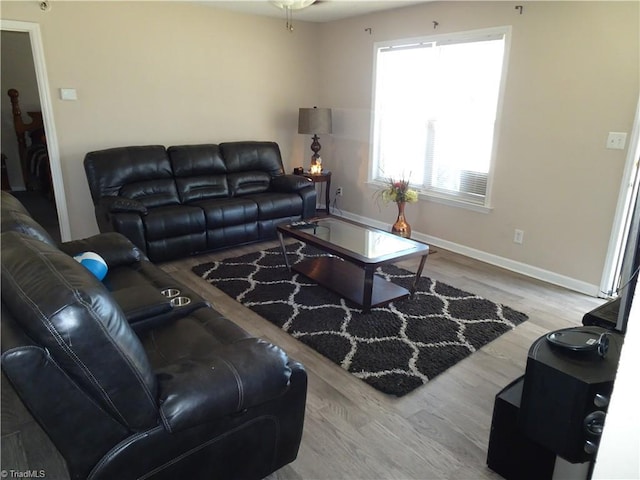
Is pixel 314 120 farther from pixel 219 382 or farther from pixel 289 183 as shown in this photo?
pixel 219 382

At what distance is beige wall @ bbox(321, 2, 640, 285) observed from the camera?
316 cm

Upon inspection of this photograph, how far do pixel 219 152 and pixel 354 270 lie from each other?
87.4 inches

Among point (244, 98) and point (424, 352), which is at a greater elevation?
point (244, 98)

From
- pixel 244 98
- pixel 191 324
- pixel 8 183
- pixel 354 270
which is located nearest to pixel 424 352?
pixel 354 270

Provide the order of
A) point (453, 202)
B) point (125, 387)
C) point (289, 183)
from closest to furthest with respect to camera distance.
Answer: point (125, 387), point (453, 202), point (289, 183)

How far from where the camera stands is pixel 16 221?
196 cm

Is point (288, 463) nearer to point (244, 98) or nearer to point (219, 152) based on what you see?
point (219, 152)

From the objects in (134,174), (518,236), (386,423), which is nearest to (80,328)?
(386,423)

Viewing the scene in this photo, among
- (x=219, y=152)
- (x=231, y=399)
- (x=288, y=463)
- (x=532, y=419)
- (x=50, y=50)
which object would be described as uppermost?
(x=50, y=50)

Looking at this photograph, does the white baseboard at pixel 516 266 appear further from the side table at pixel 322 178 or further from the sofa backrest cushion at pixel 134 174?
the sofa backrest cushion at pixel 134 174

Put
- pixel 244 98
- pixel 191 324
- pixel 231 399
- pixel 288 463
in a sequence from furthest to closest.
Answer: pixel 244 98, pixel 191 324, pixel 288 463, pixel 231 399

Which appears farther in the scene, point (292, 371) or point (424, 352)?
point (424, 352)

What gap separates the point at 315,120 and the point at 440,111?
59.9 inches

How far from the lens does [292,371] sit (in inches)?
64.2
